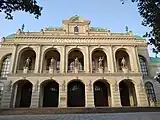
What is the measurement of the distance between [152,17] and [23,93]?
2216cm

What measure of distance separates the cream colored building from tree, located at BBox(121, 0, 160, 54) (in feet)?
44.6

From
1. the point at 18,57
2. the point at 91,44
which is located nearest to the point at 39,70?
the point at 18,57

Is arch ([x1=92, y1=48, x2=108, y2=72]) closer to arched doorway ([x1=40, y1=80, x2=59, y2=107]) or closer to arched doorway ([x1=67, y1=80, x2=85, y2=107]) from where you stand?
arched doorway ([x1=67, y1=80, x2=85, y2=107])

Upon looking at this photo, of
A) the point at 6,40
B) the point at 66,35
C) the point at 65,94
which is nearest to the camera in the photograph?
the point at 65,94

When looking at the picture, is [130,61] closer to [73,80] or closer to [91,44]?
[91,44]

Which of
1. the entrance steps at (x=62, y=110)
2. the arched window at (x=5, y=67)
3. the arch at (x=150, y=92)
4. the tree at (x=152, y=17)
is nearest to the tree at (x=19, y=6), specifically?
the tree at (x=152, y=17)

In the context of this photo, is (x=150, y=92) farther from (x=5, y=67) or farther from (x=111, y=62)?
(x=5, y=67)

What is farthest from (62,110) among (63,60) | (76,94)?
(63,60)

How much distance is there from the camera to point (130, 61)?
27922mm

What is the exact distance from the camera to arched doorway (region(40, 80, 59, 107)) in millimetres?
26562

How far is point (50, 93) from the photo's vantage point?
27.2 m

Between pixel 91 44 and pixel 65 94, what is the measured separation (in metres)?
9.00

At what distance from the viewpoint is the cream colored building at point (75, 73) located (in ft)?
81.9

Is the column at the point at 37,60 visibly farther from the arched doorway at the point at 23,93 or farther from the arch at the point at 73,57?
the arch at the point at 73,57
